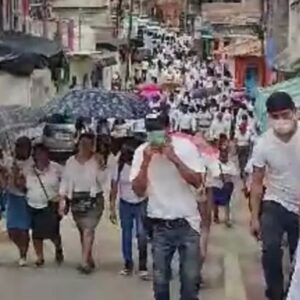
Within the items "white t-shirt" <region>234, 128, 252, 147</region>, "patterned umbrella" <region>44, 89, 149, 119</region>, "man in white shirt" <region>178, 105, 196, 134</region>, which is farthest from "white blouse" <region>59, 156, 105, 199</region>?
→ "man in white shirt" <region>178, 105, 196, 134</region>

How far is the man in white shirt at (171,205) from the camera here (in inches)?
351

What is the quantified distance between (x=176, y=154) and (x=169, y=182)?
24 centimetres

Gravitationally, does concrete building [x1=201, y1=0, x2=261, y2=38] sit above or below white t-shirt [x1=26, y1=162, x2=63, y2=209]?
above

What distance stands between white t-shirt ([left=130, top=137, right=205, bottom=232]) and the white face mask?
59 centimetres

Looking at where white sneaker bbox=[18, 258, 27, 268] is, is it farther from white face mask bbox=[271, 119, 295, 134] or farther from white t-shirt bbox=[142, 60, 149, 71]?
white t-shirt bbox=[142, 60, 149, 71]

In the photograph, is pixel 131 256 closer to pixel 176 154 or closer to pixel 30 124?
pixel 176 154

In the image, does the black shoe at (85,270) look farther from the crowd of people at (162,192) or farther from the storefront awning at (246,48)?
the storefront awning at (246,48)

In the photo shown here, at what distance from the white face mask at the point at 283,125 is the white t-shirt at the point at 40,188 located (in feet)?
18.2

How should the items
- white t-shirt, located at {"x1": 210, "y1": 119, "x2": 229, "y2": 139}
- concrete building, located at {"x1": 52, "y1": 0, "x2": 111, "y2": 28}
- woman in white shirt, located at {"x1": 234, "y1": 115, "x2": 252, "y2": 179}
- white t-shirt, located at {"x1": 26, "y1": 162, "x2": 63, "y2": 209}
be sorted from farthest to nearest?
1. concrete building, located at {"x1": 52, "y1": 0, "x2": 111, "y2": 28}
2. white t-shirt, located at {"x1": 210, "y1": 119, "x2": 229, "y2": 139}
3. woman in white shirt, located at {"x1": 234, "y1": 115, "x2": 252, "y2": 179}
4. white t-shirt, located at {"x1": 26, "y1": 162, "x2": 63, "y2": 209}

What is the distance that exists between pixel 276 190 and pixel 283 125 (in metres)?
0.61

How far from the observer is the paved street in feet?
40.2

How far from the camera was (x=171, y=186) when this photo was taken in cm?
900

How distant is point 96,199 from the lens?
13992 millimetres

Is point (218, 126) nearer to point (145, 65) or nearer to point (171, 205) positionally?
point (171, 205)
